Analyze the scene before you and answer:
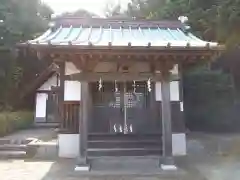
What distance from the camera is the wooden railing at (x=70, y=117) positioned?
31.3ft

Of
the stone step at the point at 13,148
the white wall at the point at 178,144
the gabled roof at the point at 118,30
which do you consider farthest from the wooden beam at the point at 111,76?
the stone step at the point at 13,148

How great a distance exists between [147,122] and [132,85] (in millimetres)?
1229

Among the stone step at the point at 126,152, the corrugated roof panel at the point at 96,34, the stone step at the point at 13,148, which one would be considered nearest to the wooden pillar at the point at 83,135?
the stone step at the point at 126,152

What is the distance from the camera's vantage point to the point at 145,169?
784cm

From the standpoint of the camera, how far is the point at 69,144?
960 cm

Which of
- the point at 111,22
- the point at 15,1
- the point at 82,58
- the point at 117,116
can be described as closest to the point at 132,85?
the point at 117,116

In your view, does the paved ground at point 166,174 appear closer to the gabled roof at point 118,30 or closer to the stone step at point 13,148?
the stone step at point 13,148

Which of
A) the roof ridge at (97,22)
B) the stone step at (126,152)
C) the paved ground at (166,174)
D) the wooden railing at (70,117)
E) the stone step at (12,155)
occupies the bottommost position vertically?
the paved ground at (166,174)

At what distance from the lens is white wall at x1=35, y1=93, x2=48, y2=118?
21.3 m

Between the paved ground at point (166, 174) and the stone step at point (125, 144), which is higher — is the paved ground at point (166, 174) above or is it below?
below

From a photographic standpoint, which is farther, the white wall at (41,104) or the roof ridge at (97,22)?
the white wall at (41,104)

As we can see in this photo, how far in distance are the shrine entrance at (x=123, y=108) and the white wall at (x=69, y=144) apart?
66 centimetres

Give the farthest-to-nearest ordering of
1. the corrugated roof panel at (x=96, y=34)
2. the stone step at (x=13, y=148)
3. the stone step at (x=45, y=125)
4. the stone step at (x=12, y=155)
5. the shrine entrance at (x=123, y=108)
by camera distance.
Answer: the stone step at (x=45, y=125)
the stone step at (x=13, y=148)
the stone step at (x=12, y=155)
the shrine entrance at (x=123, y=108)
the corrugated roof panel at (x=96, y=34)

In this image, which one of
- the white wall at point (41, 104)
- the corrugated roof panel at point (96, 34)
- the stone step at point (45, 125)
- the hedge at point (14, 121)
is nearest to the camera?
the corrugated roof panel at point (96, 34)
